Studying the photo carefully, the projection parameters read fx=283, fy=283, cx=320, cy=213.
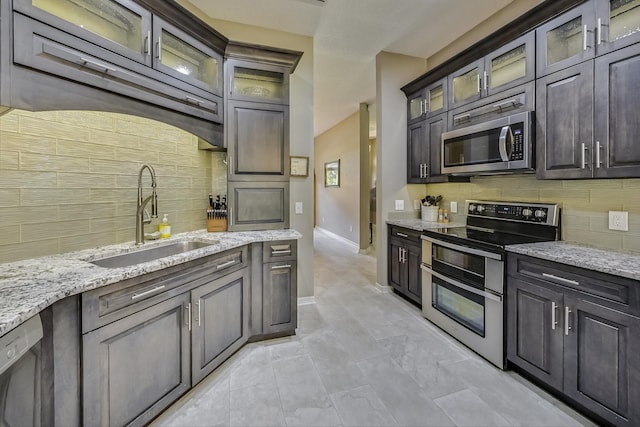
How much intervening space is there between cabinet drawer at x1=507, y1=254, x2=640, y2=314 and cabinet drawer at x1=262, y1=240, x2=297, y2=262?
1686mm

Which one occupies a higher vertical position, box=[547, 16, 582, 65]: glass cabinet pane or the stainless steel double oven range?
box=[547, 16, 582, 65]: glass cabinet pane

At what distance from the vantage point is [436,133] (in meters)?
3.19

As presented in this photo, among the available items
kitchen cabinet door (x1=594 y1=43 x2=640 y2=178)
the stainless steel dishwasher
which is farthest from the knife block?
kitchen cabinet door (x1=594 y1=43 x2=640 y2=178)

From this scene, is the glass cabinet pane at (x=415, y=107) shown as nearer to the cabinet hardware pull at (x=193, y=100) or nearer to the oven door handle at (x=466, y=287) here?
the oven door handle at (x=466, y=287)

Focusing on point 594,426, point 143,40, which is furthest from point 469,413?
point 143,40

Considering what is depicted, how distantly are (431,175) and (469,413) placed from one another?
2.32 m

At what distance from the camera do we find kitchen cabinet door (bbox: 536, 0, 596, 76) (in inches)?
71.5

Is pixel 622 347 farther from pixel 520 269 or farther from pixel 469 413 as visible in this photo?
pixel 469 413

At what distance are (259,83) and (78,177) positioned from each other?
1684mm

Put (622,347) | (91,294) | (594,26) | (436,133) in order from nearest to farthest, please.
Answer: (91,294)
(622,347)
(594,26)
(436,133)

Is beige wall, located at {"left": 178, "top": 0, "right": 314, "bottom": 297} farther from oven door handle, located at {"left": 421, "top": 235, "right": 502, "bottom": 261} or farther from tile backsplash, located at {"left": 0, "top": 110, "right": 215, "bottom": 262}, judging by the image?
oven door handle, located at {"left": 421, "top": 235, "right": 502, "bottom": 261}

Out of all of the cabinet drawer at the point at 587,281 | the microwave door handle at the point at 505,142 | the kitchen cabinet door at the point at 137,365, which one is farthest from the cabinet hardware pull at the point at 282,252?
the microwave door handle at the point at 505,142

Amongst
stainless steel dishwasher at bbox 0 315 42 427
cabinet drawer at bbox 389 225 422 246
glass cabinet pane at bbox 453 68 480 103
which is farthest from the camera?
cabinet drawer at bbox 389 225 422 246

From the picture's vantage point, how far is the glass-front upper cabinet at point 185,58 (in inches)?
74.4
